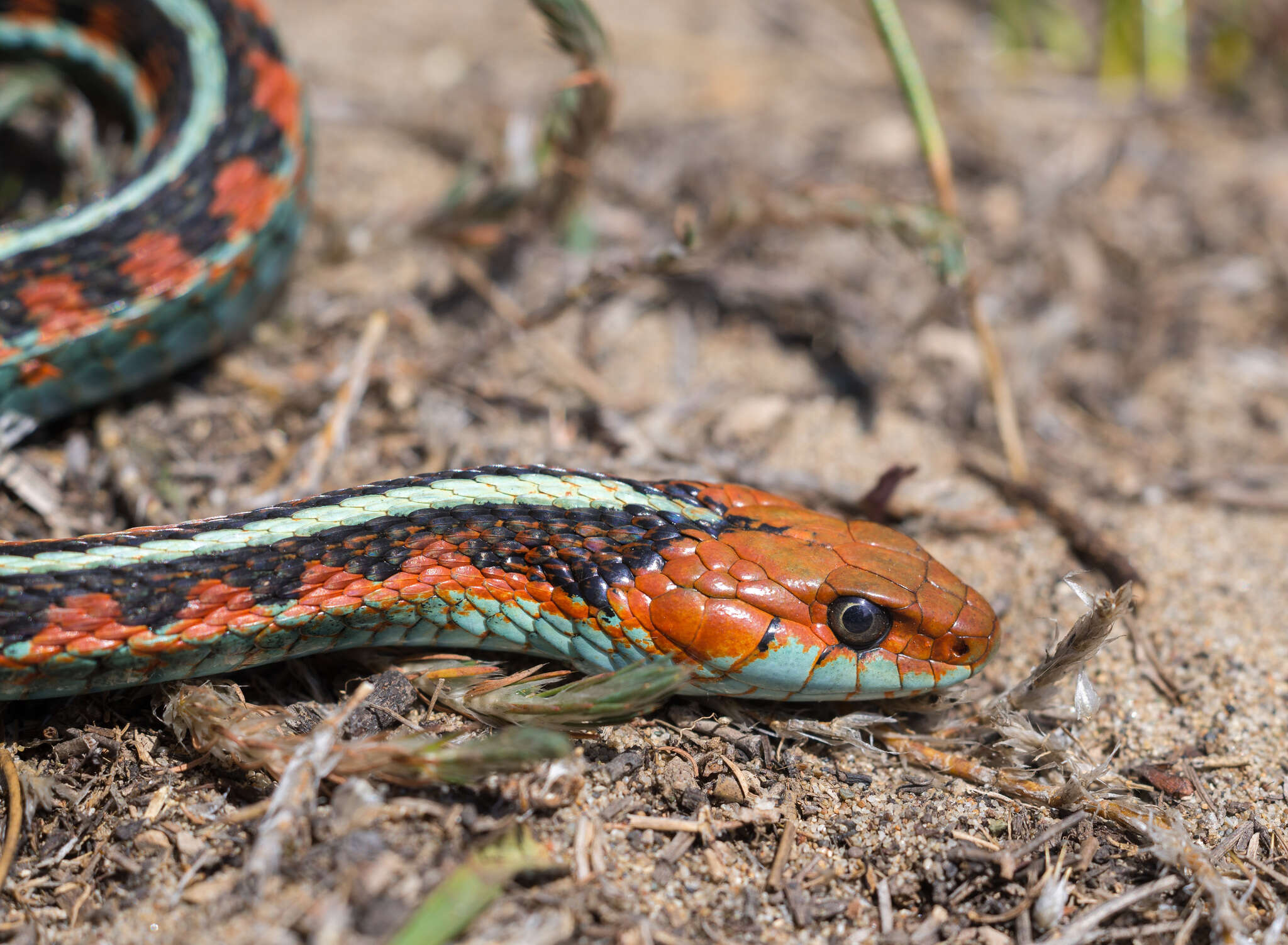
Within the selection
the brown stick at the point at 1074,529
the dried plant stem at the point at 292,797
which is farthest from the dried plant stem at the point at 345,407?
the brown stick at the point at 1074,529

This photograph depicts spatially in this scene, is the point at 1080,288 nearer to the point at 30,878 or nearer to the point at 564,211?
the point at 564,211

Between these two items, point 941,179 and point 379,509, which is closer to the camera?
point 379,509

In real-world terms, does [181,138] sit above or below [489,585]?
above

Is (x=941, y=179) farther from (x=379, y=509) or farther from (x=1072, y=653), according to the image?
(x=379, y=509)

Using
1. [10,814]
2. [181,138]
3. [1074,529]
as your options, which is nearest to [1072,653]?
[1074,529]

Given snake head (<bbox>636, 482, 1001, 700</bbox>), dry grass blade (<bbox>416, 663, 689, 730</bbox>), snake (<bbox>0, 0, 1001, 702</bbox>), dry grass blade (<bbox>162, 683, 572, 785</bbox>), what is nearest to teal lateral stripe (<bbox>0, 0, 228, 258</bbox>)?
snake (<bbox>0, 0, 1001, 702</bbox>)

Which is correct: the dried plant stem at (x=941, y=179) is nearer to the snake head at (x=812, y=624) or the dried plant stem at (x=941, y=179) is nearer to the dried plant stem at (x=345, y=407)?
the snake head at (x=812, y=624)
